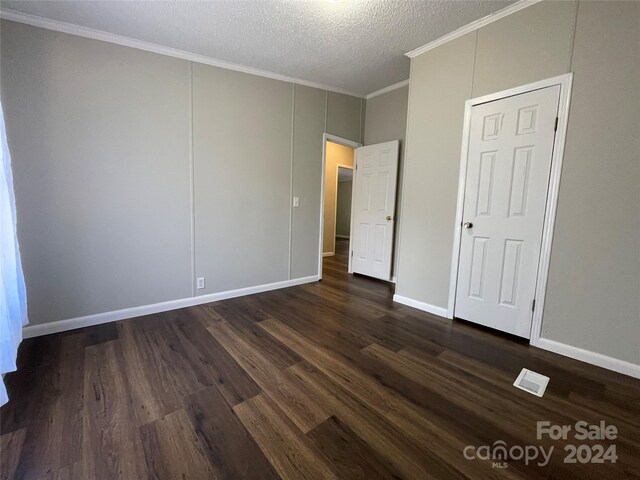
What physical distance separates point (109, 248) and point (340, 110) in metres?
3.31

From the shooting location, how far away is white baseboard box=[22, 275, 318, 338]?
229cm

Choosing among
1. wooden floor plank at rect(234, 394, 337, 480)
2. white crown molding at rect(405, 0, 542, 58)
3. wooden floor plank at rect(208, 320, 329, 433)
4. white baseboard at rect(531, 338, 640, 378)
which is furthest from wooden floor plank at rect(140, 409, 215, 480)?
white crown molding at rect(405, 0, 542, 58)

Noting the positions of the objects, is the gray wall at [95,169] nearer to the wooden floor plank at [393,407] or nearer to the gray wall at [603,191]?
the wooden floor plank at [393,407]

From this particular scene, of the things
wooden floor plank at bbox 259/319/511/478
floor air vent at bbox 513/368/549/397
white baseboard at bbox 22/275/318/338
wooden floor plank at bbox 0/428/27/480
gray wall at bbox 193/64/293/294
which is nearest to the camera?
wooden floor plank at bbox 0/428/27/480

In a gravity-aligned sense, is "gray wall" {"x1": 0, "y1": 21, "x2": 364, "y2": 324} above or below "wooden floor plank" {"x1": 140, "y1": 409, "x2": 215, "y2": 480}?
above

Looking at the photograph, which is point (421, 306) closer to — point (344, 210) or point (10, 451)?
point (10, 451)

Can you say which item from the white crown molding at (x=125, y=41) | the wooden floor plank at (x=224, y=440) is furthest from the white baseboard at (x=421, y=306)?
the white crown molding at (x=125, y=41)

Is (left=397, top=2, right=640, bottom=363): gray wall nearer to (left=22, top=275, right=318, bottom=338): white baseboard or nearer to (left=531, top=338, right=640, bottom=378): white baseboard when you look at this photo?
(left=531, top=338, right=640, bottom=378): white baseboard

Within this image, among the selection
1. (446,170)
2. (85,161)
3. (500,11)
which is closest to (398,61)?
(500,11)

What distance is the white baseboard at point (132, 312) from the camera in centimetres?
229

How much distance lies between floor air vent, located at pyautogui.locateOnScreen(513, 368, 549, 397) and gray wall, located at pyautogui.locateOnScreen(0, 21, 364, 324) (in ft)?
8.75

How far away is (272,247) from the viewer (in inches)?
139

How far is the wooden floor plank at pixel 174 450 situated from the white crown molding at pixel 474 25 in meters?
3.60

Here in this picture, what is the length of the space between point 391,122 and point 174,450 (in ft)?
13.4
